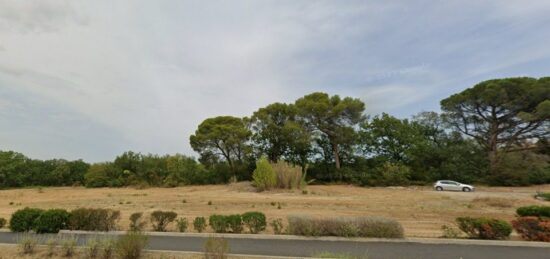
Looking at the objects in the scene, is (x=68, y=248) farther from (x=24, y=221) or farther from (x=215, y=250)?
(x=24, y=221)

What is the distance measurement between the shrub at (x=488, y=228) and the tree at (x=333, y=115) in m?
26.3

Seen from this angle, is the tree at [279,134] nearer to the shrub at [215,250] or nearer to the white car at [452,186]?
the white car at [452,186]

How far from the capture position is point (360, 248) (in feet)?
23.6

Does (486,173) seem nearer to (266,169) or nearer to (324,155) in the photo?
(324,155)

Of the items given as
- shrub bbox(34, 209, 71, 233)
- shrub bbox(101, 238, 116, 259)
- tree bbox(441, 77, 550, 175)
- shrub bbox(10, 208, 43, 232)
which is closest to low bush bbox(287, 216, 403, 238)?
shrub bbox(101, 238, 116, 259)

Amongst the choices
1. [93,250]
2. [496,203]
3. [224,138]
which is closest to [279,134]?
Result: [224,138]

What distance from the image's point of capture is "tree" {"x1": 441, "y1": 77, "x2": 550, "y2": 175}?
99.6ft

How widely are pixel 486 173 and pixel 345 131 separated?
1396 cm

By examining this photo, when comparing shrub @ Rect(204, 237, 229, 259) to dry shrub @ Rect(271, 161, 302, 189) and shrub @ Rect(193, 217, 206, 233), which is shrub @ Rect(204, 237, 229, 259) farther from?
dry shrub @ Rect(271, 161, 302, 189)

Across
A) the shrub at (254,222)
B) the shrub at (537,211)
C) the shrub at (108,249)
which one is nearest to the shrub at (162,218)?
the shrub at (254,222)

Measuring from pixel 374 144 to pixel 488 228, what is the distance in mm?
29279

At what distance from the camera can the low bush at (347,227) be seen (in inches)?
320

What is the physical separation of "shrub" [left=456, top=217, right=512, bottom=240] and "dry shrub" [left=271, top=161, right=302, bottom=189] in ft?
59.3

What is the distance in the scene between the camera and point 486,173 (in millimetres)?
31516
